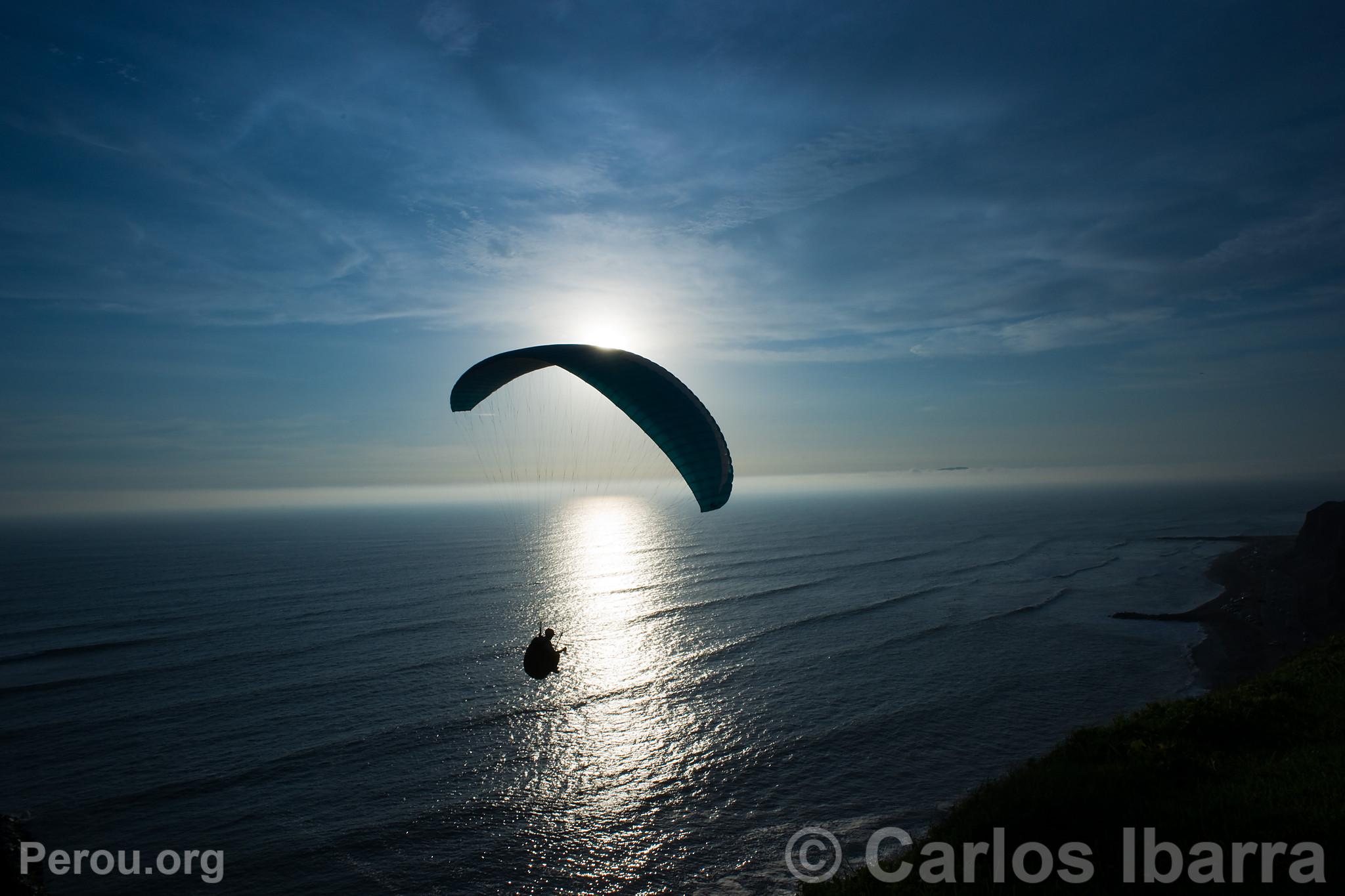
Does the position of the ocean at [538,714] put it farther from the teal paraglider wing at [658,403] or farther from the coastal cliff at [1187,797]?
the teal paraglider wing at [658,403]

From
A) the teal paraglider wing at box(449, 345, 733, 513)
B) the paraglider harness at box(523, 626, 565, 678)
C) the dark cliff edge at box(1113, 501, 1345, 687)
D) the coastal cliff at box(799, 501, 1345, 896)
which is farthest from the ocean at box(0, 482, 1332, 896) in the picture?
the teal paraglider wing at box(449, 345, 733, 513)

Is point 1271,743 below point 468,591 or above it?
above

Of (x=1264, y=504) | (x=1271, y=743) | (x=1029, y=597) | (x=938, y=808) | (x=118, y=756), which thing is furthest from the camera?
(x=1264, y=504)

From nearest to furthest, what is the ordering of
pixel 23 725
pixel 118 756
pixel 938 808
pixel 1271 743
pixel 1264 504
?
pixel 1271 743, pixel 938 808, pixel 118 756, pixel 23 725, pixel 1264 504

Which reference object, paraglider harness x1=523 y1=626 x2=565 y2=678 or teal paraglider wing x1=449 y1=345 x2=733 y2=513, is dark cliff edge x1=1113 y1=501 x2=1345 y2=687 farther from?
paraglider harness x1=523 y1=626 x2=565 y2=678

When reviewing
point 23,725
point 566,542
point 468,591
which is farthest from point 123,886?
point 566,542

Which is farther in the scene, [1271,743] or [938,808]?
[938,808]

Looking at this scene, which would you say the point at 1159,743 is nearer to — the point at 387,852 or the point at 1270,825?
the point at 1270,825

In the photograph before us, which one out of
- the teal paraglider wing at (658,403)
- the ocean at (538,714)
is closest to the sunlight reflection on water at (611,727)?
the ocean at (538,714)
